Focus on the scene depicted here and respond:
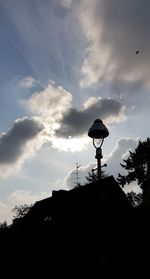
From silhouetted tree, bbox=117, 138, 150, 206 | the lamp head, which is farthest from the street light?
silhouetted tree, bbox=117, 138, 150, 206

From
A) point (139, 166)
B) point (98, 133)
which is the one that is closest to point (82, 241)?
point (98, 133)

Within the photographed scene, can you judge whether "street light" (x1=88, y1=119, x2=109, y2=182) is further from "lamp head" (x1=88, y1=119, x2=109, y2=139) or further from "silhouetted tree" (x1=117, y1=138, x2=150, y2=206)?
"silhouetted tree" (x1=117, y1=138, x2=150, y2=206)

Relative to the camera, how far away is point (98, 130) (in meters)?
15.0

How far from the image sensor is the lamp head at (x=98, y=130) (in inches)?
588

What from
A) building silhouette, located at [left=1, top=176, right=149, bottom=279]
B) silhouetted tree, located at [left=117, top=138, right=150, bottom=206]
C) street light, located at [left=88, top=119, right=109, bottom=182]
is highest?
silhouetted tree, located at [left=117, top=138, right=150, bottom=206]

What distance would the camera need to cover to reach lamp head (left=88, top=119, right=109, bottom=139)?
14938 mm

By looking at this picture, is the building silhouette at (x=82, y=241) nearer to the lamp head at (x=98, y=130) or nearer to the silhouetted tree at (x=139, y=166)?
the lamp head at (x=98, y=130)

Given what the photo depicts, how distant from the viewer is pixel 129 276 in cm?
1303

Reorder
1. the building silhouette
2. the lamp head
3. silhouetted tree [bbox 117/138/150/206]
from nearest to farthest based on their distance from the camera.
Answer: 1. the building silhouette
2. the lamp head
3. silhouetted tree [bbox 117/138/150/206]

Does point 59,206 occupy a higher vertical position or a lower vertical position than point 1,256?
higher

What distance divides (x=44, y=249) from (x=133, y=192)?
44250 millimetres

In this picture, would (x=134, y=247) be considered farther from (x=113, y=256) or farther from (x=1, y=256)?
(x=1, y=256)

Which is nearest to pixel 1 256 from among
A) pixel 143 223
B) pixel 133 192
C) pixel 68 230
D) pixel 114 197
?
pixel 68 230

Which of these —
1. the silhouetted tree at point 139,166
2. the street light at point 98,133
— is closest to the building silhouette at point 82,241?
the street light at point 98,133
